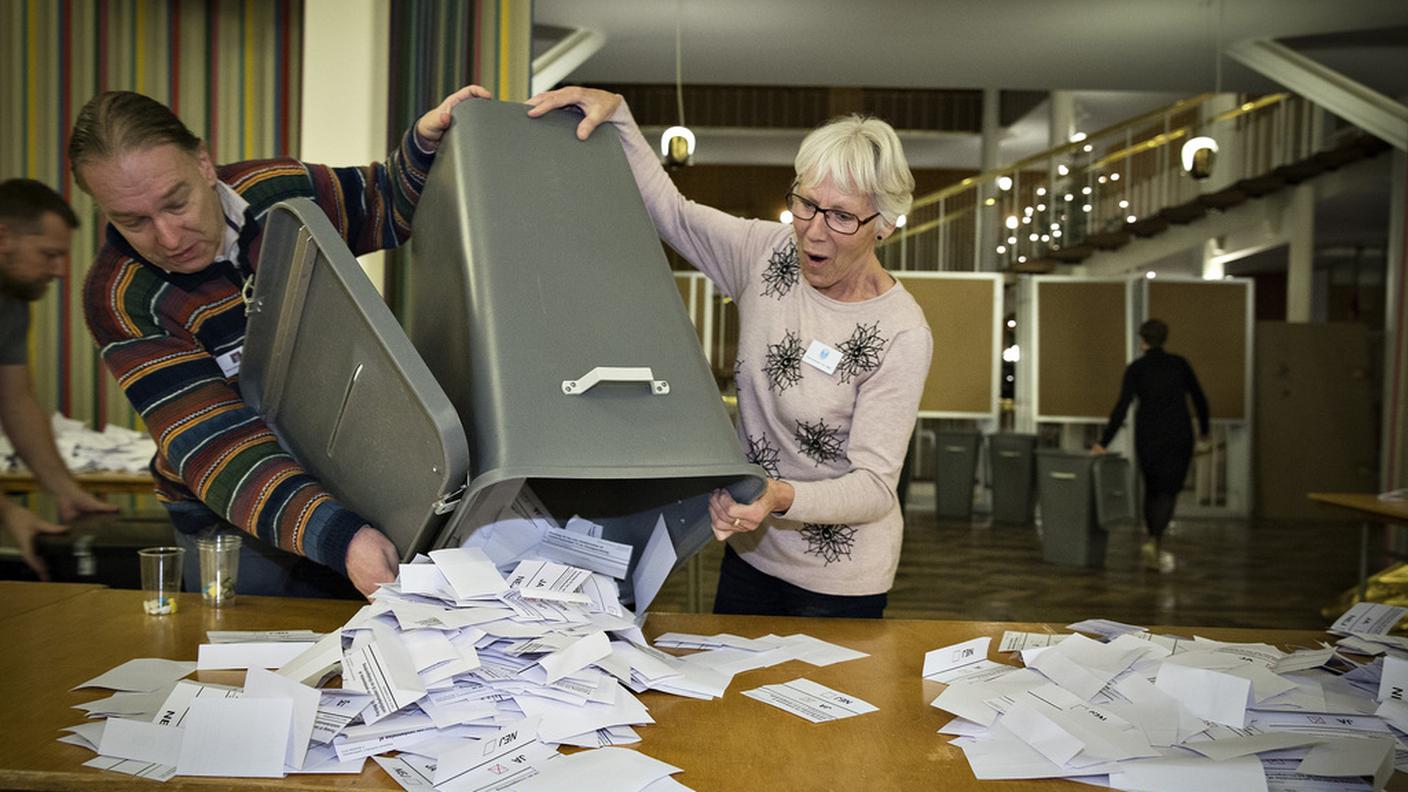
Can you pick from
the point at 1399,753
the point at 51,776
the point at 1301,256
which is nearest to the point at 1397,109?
the point at 1301,256

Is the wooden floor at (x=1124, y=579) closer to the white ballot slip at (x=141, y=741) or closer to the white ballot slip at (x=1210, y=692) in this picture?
the white ballot slip at (x=1210, y=692)

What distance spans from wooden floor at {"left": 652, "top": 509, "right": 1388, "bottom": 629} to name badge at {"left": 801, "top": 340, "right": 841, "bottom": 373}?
304 cm

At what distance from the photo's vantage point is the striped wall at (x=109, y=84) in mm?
4859

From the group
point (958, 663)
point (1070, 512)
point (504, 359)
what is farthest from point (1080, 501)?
point (504, 359)

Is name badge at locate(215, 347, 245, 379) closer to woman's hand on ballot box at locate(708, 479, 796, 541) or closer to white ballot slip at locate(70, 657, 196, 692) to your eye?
white ballot slip at locate(70, 657, 196, 692)

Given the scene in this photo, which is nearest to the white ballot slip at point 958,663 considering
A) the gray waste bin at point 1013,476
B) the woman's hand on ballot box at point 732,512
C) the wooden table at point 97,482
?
the woman's hand on ballot box at point 732,512

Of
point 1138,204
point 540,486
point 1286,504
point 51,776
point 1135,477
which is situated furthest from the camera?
point 1138,204

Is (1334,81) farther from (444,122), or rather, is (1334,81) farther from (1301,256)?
(444,122)

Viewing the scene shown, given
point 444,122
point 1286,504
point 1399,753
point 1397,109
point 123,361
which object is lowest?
point 1286,504

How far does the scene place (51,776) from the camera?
108cm

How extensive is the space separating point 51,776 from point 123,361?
0.66m

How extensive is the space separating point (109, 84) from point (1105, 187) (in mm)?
9199

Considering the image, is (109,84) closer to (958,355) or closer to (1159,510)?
(1159,510)

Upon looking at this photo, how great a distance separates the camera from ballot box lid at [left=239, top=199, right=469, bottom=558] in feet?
4.07
